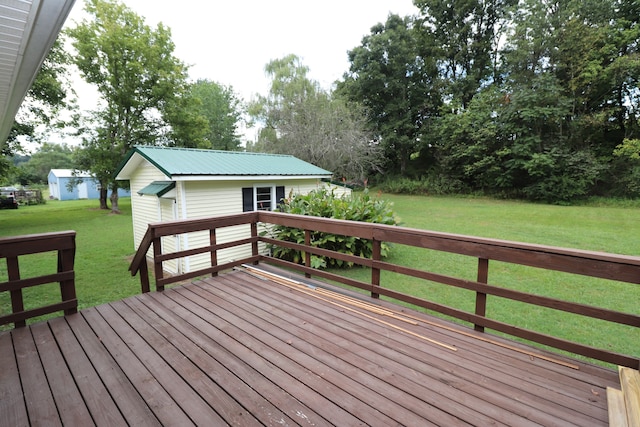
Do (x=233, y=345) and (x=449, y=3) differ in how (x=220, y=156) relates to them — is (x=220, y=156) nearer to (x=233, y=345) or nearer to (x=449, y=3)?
(x=233, y=345)

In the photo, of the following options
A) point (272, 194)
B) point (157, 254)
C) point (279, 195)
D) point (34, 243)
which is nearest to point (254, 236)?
point (157, 254)

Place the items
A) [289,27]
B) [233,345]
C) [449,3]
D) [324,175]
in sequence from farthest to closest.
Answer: [449,3]
[289,27]
[324,175]
[233,345]

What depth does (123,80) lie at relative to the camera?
15.8m

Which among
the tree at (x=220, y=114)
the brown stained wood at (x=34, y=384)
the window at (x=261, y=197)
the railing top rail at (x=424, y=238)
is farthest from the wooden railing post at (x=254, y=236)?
the tree at (x=220, y=114)

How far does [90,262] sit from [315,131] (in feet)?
32.3

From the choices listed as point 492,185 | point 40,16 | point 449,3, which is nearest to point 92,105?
point 40,16

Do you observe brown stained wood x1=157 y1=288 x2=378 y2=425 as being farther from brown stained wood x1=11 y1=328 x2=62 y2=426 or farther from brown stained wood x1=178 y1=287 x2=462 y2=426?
brown stained wood x1=11 y1=328 x2=62 y2=426

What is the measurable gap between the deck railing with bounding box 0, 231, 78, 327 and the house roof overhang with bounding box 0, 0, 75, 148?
122cm

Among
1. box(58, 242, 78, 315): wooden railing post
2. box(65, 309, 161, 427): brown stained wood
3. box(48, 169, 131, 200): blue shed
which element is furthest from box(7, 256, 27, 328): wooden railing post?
box(48, 169, 131, 200): blue shed

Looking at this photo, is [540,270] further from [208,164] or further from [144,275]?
[208,164]

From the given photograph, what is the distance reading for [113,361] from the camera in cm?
202

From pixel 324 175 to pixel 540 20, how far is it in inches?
654

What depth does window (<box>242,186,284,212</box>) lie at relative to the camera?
8422 mm

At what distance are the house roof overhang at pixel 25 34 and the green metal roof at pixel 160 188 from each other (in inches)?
185
